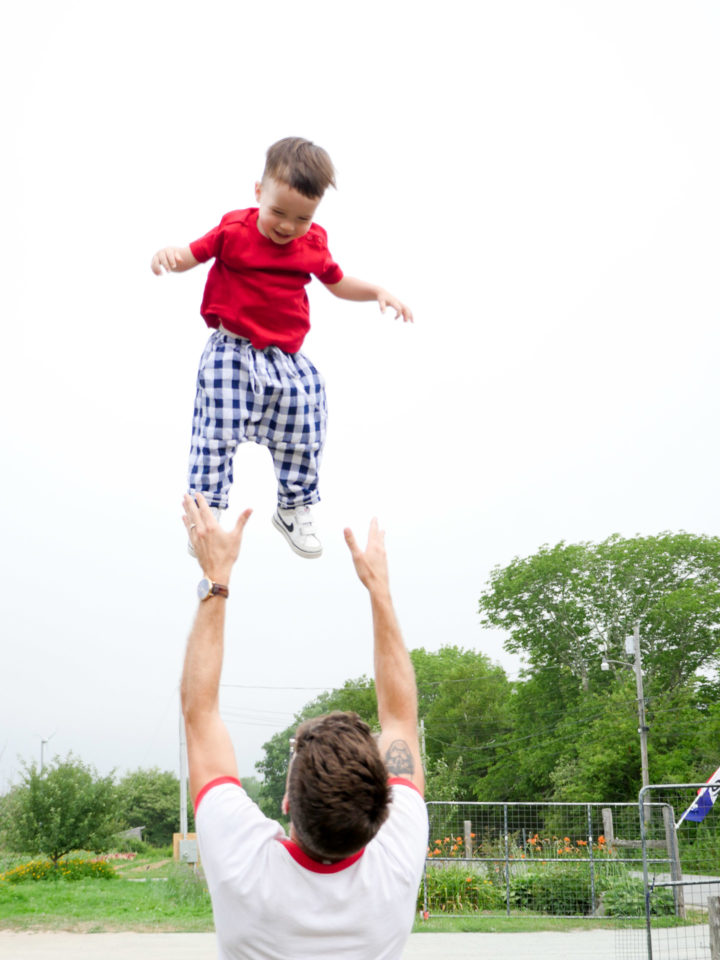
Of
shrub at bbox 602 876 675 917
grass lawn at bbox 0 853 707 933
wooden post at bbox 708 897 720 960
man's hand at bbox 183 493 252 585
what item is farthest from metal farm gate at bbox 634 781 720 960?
man's hand at bbox 183 493 252 585

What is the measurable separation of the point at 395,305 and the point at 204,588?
1611 millimetres

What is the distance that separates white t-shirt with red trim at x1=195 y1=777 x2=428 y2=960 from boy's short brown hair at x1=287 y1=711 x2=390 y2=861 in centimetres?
7

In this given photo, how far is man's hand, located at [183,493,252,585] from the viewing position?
2.61 metres

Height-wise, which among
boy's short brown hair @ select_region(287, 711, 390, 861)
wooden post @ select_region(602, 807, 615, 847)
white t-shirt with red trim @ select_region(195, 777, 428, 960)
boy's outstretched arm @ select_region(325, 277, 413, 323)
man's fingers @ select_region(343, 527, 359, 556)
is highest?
boy's outstretched arm @ select_region(325, 277, 413, 323)

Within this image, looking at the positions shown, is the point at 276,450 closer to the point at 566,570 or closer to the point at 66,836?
the point at 66,836

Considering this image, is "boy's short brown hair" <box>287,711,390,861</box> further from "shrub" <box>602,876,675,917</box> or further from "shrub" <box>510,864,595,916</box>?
"shrub" <box>510,864,595,916</box>

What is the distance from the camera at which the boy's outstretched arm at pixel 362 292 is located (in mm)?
3746

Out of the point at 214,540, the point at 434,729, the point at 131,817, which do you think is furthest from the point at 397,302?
the point at 434,729

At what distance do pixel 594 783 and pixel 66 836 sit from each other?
18.0m

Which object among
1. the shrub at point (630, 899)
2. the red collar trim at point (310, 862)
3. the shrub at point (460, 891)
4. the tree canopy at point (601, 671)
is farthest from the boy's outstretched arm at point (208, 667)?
the tree canopy at point (601, 671)

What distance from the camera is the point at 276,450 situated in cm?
376

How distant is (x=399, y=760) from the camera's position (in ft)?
7.99

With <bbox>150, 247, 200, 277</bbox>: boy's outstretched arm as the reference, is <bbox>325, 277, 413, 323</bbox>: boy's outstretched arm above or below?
above

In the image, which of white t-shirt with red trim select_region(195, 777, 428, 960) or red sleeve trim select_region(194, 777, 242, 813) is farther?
red sleeve trim select_region(194, 777, 242, 813)
